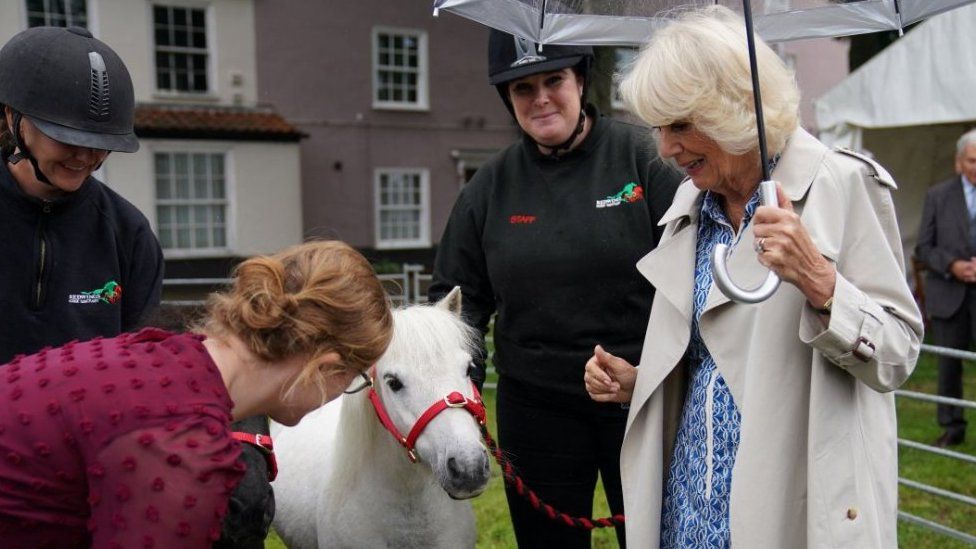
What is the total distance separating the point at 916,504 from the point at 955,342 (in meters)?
1.63

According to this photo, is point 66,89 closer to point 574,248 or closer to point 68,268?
point 68,268

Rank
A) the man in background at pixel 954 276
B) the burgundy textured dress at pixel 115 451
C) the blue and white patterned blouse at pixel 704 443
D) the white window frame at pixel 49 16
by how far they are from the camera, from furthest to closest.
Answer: the white window frame at pixel 49 16
the man in background at pixel 954 276
the blue and white patterned blouse at pixel 704 443
the burgundy textured dress at pixel 115 451

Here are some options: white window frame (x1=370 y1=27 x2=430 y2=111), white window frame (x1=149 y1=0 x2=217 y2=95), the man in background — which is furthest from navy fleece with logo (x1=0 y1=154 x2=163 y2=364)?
white window frame (x1=370 y1=27 x2=430 y2=111)

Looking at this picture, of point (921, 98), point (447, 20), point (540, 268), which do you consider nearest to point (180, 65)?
point (447, 20)

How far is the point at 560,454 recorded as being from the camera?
2740 millimetres

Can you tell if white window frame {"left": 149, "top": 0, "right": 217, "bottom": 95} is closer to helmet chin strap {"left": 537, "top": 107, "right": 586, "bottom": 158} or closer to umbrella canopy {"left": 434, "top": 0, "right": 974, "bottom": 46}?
helmet chin strap {"left": 537, "top": 107, "right": 586, "bottom": 158}

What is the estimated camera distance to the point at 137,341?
1.50m

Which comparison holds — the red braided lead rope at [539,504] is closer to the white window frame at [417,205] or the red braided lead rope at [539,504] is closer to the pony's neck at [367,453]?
the pony's neck at [367,453]

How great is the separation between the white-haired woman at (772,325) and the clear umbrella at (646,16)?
0.45 metres

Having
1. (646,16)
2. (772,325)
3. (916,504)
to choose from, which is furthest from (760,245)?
(916,504)

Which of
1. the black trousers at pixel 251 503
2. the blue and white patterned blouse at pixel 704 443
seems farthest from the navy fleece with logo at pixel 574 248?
the black trousers at pixel 251 503

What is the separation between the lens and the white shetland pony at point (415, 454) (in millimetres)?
2387

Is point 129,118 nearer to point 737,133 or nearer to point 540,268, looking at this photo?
point 540,268

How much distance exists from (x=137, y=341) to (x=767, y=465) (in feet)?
4.19
